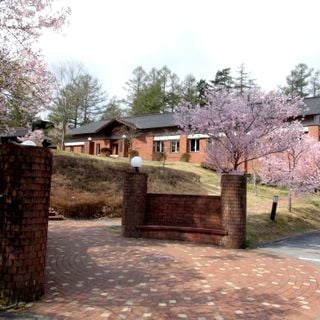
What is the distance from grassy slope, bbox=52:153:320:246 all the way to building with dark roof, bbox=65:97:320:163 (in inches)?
663

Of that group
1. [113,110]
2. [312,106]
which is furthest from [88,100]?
[312,106]

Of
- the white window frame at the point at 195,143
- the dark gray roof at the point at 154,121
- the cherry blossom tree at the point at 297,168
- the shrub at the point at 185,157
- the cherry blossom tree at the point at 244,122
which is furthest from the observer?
the dark gray roof at the point at 154,121

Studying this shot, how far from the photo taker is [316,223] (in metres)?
19.1

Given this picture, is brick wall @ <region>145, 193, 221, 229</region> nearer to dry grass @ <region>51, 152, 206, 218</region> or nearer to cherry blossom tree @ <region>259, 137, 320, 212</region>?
dry grass @ <region>51, 152, 206, 218</region>

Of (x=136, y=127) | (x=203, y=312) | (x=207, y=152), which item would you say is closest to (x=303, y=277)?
(x=203, y=312)

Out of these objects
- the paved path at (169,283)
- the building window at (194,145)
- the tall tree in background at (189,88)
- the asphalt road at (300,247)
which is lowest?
the asphalt road at (300,247)

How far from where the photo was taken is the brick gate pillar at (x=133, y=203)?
1145cm

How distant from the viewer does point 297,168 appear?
66.9 feet

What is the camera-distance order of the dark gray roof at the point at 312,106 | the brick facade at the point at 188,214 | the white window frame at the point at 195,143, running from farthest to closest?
1. the white window frame at the point at 195,143
2. the dark gray roof at the point at 312,106
3. the brick facade at the point at 188,214

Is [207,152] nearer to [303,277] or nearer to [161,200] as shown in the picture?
[161,200]

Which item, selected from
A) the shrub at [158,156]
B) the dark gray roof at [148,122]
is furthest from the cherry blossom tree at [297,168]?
the dark gray roof at [148,122]

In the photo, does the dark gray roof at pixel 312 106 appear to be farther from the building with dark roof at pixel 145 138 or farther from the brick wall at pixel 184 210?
the brick wall at pixel 184 210

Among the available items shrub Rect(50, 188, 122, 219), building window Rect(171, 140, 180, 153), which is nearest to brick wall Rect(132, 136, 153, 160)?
building window Rect(171, 140, 180, 153)

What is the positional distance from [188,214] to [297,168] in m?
10.6
